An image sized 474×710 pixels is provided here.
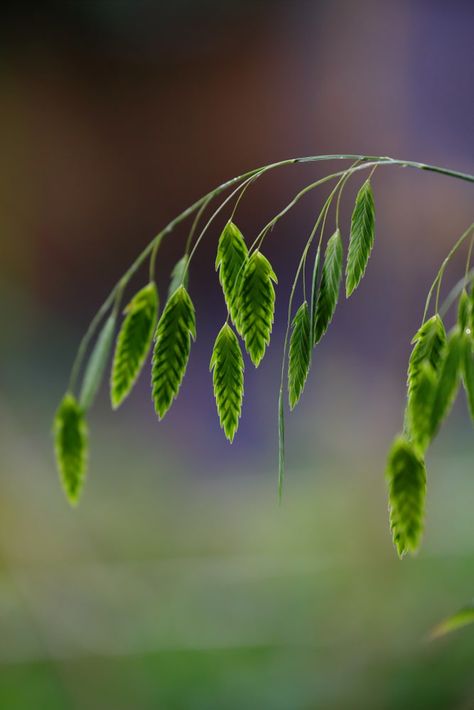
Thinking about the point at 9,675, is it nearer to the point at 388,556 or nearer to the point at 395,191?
the point at 388,556

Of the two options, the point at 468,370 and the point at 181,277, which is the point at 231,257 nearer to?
the point at 181,277

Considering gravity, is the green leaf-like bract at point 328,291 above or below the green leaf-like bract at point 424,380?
above

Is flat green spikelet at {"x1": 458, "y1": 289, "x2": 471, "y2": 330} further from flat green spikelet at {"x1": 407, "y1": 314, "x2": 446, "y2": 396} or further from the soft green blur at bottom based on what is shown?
the soft green blur at bottom

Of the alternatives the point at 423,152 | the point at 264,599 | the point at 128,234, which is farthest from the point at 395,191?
the point at 264,599

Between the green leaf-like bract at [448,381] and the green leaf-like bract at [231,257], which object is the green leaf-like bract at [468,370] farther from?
the green leaf-like bract at [231,257]

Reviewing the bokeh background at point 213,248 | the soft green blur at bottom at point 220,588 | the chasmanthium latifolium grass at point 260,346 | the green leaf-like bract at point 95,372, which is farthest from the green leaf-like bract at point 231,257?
the bokeh background at point 213,248

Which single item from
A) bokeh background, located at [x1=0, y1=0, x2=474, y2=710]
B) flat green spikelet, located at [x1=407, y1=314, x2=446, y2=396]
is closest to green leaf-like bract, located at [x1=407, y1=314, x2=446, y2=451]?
flat green spikelet, located at [x1=407, y1=314, x2=446, y2=396]
